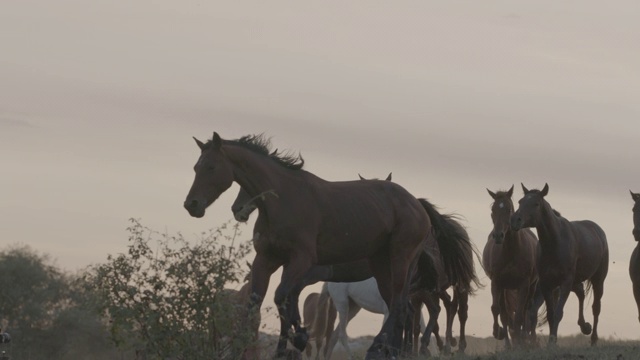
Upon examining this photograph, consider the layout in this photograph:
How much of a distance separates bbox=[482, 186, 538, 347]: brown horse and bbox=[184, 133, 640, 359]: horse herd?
2cm

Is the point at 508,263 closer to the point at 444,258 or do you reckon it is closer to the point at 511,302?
the point at 511,302

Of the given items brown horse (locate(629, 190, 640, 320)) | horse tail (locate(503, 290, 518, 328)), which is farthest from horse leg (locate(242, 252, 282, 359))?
horse tail (locate(503, 290, 518, 328))

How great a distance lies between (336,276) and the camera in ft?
61.5

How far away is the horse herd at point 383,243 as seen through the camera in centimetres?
1466

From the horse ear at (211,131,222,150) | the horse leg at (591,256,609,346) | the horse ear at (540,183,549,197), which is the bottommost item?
the horse ear at (211,131,222,150)

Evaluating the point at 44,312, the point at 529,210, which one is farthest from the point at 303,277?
the point at 44,312

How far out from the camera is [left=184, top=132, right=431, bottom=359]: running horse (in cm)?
1459

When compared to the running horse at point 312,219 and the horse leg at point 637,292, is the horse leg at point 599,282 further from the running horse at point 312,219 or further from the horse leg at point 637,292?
the running horse at point 312,219

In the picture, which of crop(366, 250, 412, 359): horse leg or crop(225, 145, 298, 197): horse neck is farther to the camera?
crop(366, 250, 412, 359): horse leg

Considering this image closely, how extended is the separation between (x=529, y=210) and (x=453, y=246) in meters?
2.18

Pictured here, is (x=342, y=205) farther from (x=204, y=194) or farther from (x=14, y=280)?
(x=14, y=280)

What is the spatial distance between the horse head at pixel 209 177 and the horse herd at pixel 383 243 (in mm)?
10

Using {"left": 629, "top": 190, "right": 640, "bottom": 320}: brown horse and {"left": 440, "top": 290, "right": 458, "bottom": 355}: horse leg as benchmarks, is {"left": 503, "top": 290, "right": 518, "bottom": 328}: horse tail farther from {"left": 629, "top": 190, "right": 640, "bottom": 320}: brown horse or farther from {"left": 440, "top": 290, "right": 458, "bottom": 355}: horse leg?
{"left": 629, "top": 190, "right": 640, "bottom": 320}: brown horse

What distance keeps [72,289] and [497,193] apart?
17105 millimetres
